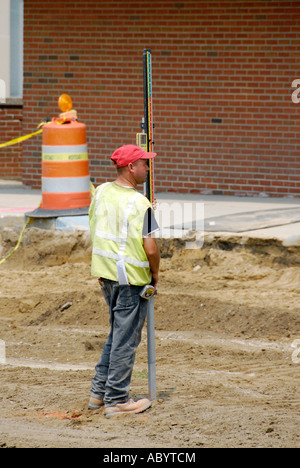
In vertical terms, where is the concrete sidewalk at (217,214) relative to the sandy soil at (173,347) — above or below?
above

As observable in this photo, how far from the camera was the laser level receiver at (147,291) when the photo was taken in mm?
5859

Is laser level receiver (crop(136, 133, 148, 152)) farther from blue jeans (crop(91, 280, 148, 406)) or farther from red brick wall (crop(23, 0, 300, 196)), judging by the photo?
red brick wall (crop(23, 0, 300, 196))

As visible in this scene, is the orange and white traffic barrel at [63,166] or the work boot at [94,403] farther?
the orange and white traffic barrel at [63,166]

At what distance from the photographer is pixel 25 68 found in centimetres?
1464

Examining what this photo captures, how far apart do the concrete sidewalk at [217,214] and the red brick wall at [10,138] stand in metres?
2.28

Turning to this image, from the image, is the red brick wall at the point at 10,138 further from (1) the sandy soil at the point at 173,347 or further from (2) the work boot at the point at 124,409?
(2) the work boot at the point at 124,409

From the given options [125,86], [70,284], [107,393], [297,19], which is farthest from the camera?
[125,86]

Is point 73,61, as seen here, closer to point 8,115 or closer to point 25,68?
point 25,68

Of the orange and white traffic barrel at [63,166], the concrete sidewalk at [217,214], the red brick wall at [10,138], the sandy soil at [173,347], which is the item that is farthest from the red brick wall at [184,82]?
the sandy soil at [173,347]
